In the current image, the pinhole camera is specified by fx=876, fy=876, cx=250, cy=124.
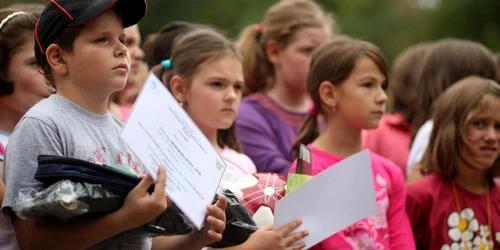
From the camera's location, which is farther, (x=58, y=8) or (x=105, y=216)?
(x=58, y=8)

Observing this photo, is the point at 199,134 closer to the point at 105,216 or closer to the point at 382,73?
the point at 105,216

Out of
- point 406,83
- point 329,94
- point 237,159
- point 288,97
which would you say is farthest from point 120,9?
point 406,83

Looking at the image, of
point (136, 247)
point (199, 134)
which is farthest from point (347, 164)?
point (136, 247)

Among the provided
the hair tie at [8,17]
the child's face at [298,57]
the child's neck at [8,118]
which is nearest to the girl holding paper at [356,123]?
the child's face at [298,57]

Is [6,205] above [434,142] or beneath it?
beneath

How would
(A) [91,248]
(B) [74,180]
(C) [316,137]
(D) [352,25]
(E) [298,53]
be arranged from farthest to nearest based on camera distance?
(D) [352,25] < (E) [298,53] < (C) [316,137] < (A) [91,248] < (B) [74,180]

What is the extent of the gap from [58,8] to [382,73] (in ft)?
6.88

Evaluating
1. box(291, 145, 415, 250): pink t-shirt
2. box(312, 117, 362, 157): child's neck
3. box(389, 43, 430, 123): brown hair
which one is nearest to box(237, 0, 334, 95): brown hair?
box(389, 43, 430, 123): brown hair

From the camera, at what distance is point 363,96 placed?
4496mm

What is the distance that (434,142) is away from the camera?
4988 millimetres

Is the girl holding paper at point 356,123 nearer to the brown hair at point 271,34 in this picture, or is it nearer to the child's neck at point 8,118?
the brown hair at point 271,34

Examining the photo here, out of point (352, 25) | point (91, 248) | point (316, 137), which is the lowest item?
point (91, 248)

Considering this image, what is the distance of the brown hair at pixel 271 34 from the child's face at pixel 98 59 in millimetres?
2770

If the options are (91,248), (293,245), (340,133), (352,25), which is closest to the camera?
(91,248)
